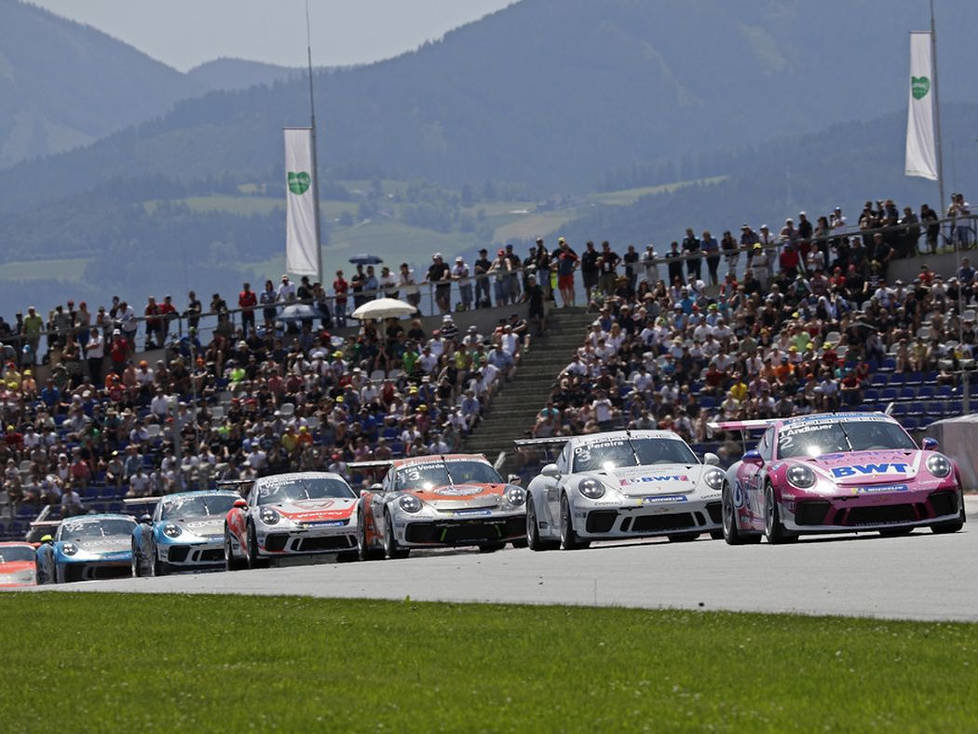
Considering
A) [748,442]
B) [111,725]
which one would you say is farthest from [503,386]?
[111,725]

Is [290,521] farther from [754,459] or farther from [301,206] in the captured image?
[301,206]

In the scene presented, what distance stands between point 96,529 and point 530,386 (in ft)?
36.0

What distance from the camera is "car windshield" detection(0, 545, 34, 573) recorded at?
3578cm

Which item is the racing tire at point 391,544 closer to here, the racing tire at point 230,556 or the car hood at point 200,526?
the racing tire at point 230,556

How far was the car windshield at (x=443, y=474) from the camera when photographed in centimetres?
2830

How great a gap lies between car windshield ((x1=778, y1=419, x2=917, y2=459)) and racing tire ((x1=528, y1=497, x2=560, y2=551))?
4146 millimetres

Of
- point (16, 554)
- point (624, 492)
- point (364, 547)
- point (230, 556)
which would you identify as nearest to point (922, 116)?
point (16, 554)

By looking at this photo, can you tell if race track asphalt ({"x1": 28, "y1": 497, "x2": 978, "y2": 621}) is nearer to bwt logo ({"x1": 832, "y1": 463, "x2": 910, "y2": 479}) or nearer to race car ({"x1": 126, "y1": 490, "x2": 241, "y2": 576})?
bwt logo ({"x1": 832, "y1": 463, "x2": 910, "y2": 479})

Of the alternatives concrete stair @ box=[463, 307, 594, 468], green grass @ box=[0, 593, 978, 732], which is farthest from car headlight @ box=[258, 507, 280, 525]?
green grass @ box=[0, 593, 978, 732]

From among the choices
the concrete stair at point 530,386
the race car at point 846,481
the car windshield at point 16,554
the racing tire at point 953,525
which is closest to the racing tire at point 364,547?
the race car at point 846,481

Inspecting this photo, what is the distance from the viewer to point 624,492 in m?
25.4

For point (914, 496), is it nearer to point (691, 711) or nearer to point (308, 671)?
point (308, 671)

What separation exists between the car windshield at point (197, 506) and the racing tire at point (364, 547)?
164 inches

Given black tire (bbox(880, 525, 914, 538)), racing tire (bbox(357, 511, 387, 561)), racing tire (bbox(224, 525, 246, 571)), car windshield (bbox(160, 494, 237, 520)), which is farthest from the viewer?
car windshield (bbox(160, 494, 237, 520))
